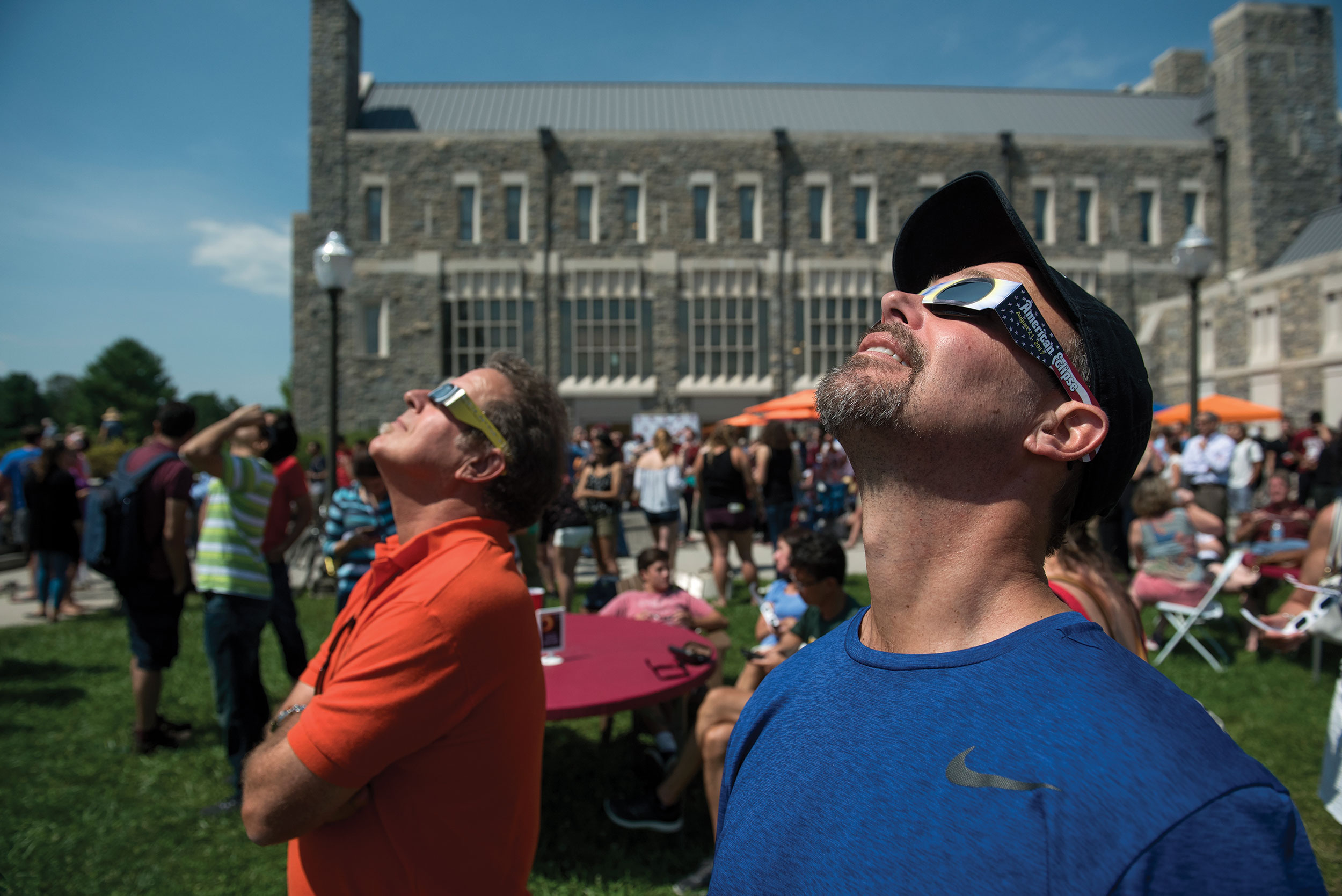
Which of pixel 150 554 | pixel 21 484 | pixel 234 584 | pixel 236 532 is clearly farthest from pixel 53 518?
pixel 234 584

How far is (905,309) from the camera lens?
3.62 feet

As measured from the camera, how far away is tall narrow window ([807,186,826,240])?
2644 centimetres

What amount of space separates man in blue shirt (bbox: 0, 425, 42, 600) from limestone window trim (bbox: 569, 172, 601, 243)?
720 inches

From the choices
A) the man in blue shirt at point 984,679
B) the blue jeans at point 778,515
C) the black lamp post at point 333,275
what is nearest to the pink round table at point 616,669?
the man in blue shirt at point 984,679

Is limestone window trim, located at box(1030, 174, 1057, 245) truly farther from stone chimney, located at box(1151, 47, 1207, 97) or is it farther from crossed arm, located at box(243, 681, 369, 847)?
crossed arm, located at box(243, 681, 369, 847)

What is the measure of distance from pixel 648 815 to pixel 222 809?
7.42 ft

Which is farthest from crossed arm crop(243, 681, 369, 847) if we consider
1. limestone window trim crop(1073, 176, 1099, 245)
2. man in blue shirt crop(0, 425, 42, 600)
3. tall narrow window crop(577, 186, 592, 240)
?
limestone window trim crop(1073, 176, 1099, 245)

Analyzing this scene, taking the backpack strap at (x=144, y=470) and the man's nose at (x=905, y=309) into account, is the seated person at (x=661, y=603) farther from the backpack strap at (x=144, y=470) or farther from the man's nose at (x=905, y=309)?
the man's nose at (x=905, y=309)

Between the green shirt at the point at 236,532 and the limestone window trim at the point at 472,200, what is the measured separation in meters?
23.1

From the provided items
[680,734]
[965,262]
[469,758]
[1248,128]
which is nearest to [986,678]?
[965,262]

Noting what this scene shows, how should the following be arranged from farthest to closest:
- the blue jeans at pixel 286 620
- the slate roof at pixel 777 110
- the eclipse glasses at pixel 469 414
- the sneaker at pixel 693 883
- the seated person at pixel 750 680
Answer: the slate roof at pixel 777 110
the blue jeans at pixel 286 620
the seated person at pixel 750 680
the sneaker at pixel 693 883
the eclipse glasses at pixel 469 414

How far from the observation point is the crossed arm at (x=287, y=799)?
1.39 metres

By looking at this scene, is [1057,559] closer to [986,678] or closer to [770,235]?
[986,678]

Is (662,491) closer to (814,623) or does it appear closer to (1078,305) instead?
(814,623)
